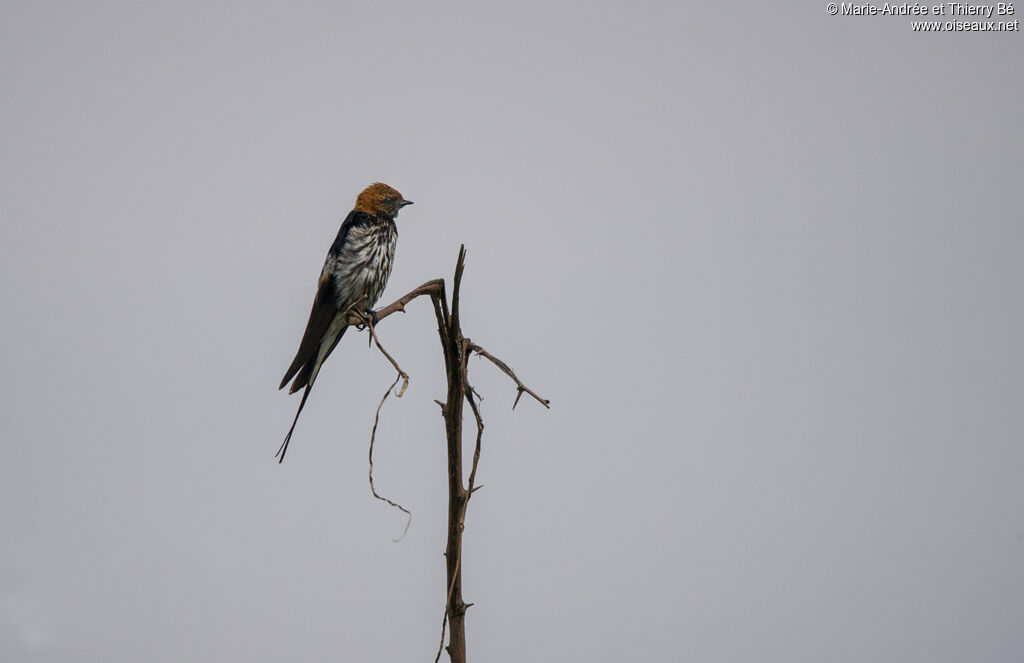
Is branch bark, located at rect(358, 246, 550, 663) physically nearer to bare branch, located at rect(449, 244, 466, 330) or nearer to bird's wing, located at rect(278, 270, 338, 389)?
bare branch, located at rect(449, 244, 466, 330)

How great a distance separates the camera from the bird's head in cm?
550

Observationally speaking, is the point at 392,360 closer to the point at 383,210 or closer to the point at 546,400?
the point at 546,400

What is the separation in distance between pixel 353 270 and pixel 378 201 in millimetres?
518

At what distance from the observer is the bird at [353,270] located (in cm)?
460

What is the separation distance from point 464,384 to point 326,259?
3505 mm

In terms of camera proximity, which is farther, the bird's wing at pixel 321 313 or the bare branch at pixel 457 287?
the bird's wing at pixel 321 313

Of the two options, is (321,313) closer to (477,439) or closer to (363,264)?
(363,264)

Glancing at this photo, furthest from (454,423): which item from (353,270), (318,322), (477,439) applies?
(353,270)

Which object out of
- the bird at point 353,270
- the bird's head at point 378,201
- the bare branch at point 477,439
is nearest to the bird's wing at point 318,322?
the bird at point 353,270

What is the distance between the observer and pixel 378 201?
5500 millimetres

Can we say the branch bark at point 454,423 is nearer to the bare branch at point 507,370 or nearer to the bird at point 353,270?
the bare branch at point 507,370

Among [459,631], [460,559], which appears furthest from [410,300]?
[459,631]

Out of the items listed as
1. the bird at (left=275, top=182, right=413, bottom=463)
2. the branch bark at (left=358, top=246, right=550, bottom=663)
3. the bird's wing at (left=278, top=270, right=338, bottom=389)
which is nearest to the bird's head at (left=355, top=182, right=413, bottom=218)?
the bird at (left=275, top=182, right=413, bottom=463)

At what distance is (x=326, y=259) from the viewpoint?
523cm
